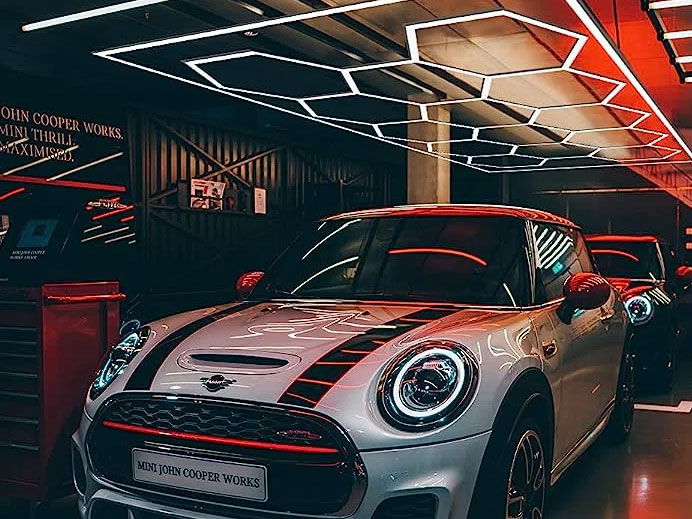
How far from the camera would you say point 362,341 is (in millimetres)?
2066

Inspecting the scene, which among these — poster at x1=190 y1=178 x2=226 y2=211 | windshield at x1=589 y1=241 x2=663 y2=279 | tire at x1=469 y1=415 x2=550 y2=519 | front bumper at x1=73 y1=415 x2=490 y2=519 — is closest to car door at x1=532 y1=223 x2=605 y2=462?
tire at x1=469 y1=415 x2=550 y2=519

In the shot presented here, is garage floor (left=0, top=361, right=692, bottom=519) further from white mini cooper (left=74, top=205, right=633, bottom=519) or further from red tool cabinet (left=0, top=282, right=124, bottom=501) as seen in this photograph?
white mini cooper (left=74, top=205, right=633, bottom=519)

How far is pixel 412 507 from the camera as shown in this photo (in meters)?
1.78

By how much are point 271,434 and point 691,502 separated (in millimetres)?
2078

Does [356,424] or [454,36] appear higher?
[454,36]

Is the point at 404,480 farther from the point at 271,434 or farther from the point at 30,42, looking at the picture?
the point at 30,42

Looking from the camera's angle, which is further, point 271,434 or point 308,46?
point 308,46

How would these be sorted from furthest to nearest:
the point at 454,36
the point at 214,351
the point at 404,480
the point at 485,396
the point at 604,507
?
the point at 454,36 → the point at 604,507 → the point at 214,351 → the point at 485,396 → the point at 404,480

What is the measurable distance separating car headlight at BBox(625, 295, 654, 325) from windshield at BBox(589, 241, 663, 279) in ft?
1.43

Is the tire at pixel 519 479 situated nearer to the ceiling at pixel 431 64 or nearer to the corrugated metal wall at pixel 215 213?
the ceiling at pixel 431 64

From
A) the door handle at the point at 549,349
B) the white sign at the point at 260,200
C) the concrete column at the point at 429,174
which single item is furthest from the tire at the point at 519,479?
the concrete column at the point at 429,174

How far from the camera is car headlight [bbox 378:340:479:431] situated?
1.84m

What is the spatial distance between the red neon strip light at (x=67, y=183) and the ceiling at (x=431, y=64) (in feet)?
3.97

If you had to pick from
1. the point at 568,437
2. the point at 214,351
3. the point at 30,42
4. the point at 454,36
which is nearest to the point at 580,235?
the point at 568,437
